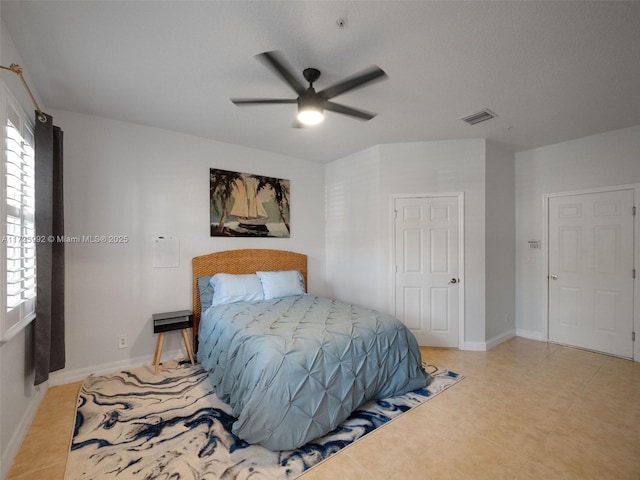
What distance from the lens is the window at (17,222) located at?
1.70m

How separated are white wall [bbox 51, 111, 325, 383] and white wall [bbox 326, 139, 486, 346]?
1.73 metres

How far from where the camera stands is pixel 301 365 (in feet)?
6.34

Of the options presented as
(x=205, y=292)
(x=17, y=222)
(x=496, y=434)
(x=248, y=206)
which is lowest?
(x=496, y=434)

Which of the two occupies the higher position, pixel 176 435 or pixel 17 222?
pixel 17 222

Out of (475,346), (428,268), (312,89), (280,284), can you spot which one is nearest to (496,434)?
(475,346)

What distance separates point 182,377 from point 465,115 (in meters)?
3.92

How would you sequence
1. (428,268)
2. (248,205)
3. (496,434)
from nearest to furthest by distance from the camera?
1. (496,434)
2. (428,268)
3. (248,205)

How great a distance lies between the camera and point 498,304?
3.91 meters

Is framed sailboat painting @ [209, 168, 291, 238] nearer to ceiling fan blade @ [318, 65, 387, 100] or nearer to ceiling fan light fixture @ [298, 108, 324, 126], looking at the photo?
ceiling fan light fixture @ [298, 108, 324, 126]

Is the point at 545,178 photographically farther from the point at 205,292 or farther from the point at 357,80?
the point at 205,292

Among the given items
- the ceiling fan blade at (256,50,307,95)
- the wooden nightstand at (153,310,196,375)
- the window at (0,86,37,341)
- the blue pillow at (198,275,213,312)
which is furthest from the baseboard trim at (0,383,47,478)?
the ceiling fan blade at (256,50,307,95)

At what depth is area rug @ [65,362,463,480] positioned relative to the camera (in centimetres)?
172

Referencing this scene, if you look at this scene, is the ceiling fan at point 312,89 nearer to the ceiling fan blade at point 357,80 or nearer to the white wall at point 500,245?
the ceiling fan blade at point 357,80

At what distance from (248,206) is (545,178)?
4063 mm
